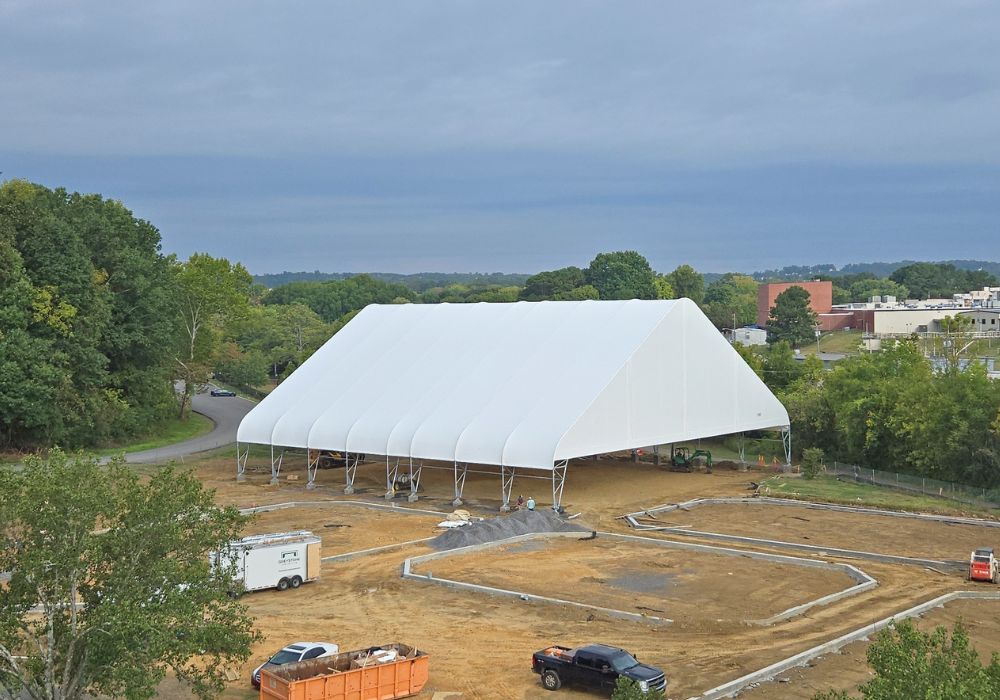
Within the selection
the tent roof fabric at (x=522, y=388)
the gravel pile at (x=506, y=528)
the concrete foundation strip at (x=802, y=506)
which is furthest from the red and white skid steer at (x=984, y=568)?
→ the tent roof fabric at (x=522, y=388)

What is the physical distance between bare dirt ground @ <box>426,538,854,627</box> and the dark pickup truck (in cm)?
603

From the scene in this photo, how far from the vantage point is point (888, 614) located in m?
28.0

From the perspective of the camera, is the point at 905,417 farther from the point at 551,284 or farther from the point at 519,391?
the point at 551,284

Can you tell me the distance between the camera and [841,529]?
137 feet

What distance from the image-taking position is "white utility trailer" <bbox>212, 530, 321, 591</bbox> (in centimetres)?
3175

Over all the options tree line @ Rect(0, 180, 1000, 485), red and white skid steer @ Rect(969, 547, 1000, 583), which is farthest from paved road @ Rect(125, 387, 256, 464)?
red and white skid steer @ Rect(969, 547, 1000, 583)

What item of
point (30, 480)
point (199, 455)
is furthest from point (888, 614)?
point (199, 455)

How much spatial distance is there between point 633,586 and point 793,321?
114m

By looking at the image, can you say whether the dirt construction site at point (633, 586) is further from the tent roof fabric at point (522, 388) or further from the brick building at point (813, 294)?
the brick building at point (813, 294)

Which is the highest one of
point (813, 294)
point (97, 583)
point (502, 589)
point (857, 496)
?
point (813, 294)

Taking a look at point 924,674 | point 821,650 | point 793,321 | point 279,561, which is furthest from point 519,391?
point 793,321

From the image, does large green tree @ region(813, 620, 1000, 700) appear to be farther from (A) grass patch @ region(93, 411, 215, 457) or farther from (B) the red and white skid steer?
(A) grass patch @ region(93, 411, 215, 457)

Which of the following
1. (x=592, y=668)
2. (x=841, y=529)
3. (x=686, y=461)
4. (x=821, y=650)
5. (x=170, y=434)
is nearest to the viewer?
(x=592, y=668)

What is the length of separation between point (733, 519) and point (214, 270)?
6307cm
